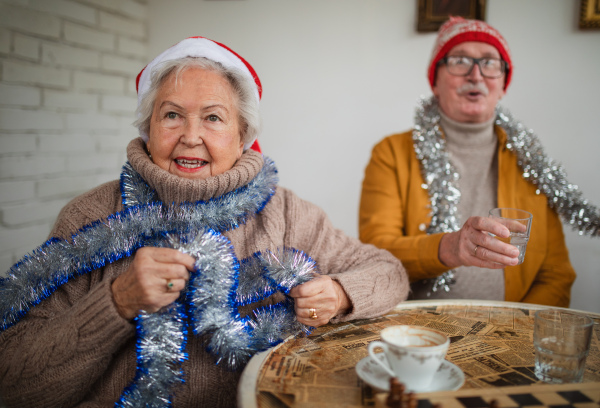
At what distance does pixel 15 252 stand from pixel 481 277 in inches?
80.5

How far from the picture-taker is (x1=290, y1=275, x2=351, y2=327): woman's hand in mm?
1137

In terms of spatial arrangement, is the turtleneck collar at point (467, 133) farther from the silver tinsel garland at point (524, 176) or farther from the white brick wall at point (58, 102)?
the white brick wall at point (58, 102)

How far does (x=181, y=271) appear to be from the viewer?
1014 mm

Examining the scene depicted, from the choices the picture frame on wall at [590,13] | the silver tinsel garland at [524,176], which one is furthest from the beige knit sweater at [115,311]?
the picture frame on wall at [590,13]

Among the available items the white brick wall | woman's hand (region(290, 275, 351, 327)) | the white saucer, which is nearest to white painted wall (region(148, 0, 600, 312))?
the white brick wall

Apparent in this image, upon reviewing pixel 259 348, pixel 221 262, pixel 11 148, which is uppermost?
pixel 11 148

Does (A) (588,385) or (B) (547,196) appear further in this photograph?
(B) (547,196)

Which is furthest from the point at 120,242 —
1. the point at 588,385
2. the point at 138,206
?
the point at 588,385

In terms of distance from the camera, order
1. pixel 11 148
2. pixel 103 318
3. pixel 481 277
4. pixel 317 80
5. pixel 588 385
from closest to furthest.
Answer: pixel 588 385 → pixel 103 318 → pixel 481 277 → pixel 11 148 → pixel 317 80

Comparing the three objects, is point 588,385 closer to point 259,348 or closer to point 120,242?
point 259,348

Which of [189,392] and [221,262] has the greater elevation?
[221,262]

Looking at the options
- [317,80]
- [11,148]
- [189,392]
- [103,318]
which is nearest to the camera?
[103,318]

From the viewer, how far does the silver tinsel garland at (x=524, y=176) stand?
186 centimetres

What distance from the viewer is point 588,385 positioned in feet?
2.69
